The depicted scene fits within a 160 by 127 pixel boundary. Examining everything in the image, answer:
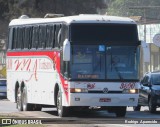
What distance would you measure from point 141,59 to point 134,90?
115 centimetres

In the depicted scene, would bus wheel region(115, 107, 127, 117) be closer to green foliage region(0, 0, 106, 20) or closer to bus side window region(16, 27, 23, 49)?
bus side window region(16, 27, 23, 49)

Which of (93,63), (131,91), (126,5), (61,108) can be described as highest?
(126,5)

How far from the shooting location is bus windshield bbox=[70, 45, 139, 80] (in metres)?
25.6

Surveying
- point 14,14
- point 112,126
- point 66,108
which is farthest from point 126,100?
point 14,14

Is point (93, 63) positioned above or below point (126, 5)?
below

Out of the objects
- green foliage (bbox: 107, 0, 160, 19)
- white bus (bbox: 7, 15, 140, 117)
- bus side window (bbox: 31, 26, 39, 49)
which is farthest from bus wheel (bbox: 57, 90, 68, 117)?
green foliage (bbox: 107, 0, 160, 19)

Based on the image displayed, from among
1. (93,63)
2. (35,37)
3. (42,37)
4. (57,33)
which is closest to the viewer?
(93,63)

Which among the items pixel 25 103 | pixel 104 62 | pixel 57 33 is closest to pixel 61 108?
pixel 104 62

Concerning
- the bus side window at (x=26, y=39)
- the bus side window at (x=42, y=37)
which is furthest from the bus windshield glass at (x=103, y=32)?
the bus side window at (x=26, y=39)

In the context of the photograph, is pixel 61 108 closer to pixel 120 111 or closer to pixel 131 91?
pixel 120 111

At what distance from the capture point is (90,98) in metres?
25.6

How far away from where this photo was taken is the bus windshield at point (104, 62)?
2558 centimetres

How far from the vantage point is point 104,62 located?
25.8 m

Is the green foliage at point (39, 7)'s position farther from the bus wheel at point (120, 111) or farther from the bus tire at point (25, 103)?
the bus wheel at point (120, 111)
